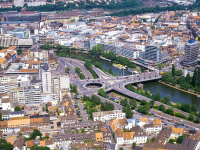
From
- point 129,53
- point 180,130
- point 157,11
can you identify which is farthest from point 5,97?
point 157,11

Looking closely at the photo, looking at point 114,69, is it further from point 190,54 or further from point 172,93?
point 172,93

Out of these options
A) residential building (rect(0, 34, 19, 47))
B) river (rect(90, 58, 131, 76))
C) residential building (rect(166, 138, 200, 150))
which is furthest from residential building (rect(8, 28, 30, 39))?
residential building (rect(166, 138, 200, 150))

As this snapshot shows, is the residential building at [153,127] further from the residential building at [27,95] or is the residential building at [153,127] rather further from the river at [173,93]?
the residential building at [27,95]

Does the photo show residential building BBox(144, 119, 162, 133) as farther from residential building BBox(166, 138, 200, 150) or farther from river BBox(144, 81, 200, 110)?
river BBox(144, 81, 200, 110)

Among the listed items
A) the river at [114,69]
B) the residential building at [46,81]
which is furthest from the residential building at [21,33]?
the residential building at [46,81]

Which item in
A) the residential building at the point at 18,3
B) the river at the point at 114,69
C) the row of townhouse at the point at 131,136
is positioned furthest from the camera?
the residential building at the point at 18,3

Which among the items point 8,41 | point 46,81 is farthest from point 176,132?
point 8,41

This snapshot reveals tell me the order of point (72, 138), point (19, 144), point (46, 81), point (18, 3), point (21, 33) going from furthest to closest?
point (18, 3)
point (21, 33)
point (46, 81)
point (72, 138)
point (19, 144)

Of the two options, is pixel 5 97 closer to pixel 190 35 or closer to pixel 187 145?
pixel 187 145
